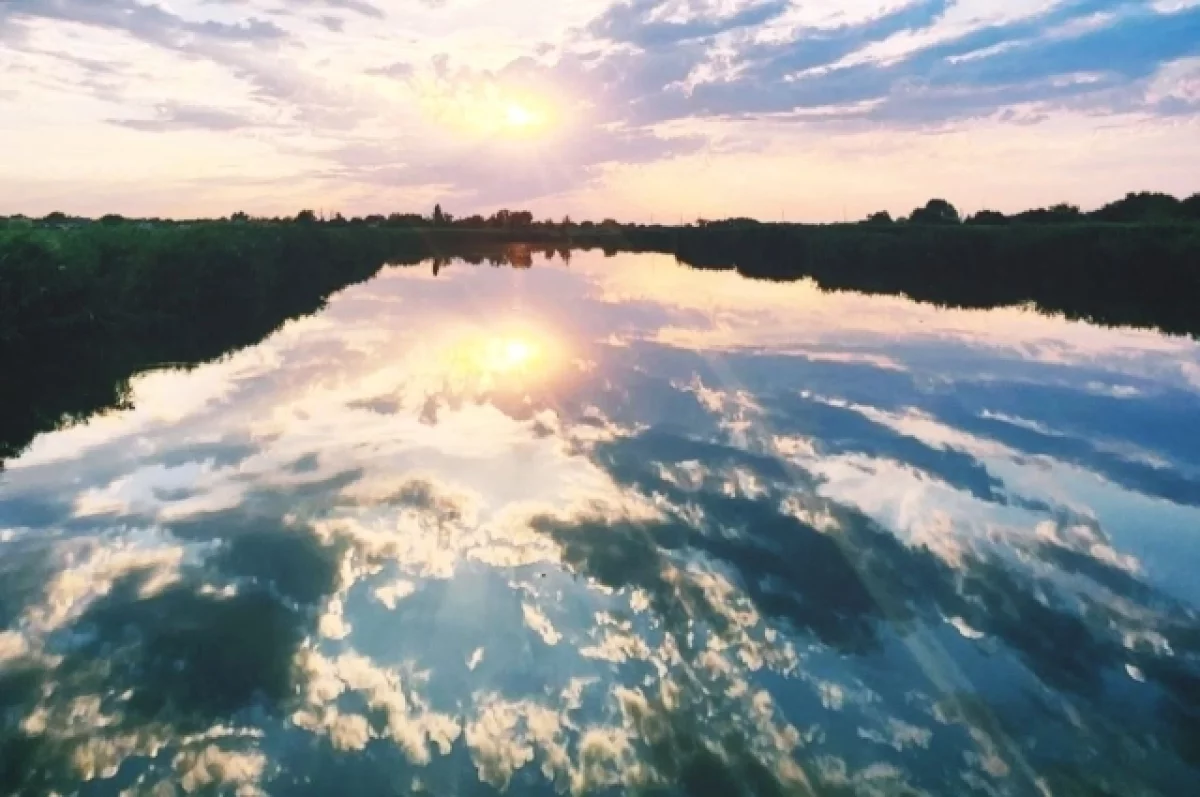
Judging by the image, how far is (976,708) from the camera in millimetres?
6902

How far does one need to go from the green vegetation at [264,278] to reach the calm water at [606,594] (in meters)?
5.83

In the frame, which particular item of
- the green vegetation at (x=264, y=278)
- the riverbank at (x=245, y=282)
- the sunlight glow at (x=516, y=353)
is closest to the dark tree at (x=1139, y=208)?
the green vegetation at (x=264, y=278)

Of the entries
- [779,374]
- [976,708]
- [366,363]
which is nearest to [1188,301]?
[779,374]

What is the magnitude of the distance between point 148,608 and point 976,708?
7.33 metres

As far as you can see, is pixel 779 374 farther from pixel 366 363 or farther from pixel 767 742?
pixel 767 742

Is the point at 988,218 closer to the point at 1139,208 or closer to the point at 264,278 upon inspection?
the point at 1139,208

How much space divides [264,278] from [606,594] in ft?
103

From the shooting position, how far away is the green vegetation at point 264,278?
21.0 m

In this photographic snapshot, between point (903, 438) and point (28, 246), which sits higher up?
point (28, 246)

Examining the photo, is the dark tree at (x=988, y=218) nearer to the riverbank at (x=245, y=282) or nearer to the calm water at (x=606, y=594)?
the riverbank at (x=245, y=282)

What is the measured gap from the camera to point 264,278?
36250mm

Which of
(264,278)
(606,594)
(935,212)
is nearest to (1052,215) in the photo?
(935,212)

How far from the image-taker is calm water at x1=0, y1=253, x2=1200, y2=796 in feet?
20.5

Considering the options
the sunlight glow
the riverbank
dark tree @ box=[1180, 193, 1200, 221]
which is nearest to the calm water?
the sunlight glow
